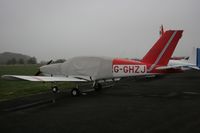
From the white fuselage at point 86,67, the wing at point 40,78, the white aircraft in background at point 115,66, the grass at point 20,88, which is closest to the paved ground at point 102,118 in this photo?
the wing at point 40,78

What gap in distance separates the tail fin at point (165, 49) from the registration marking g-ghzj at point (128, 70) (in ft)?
2.47

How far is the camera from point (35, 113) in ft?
31.4

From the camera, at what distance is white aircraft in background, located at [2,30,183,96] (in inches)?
582

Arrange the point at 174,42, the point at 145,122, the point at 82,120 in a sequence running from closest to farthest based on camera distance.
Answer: the point at 145,122
the point at 82,120
the point at 174,42

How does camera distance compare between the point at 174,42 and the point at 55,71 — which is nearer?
the point at 174,42

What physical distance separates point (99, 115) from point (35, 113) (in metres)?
2.86

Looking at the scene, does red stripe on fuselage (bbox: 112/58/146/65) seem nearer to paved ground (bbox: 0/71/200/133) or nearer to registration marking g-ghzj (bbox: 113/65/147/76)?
registration marking g-ghzj (bbox: 113/65/147/76)

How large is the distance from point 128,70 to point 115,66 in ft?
3.22

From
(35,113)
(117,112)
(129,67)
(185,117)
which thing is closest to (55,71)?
(129,67)

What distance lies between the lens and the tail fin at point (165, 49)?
49.0 feet

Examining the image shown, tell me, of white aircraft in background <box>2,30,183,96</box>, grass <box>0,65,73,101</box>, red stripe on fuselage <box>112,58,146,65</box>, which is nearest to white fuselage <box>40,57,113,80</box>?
white aircraft in background <box>2,30,183,96</box>

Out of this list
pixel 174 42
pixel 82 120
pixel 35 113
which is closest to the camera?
pixel 82 120

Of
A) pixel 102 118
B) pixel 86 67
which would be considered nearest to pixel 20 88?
pixel 86 67

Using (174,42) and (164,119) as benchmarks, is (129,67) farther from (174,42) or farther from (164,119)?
(164,119)
